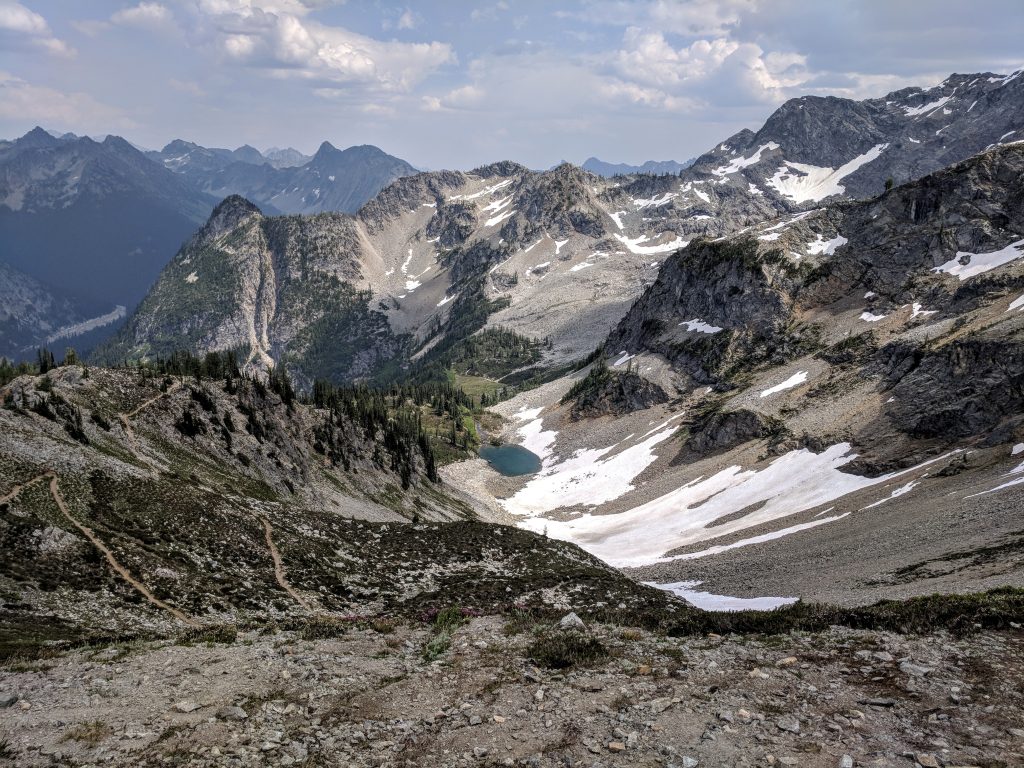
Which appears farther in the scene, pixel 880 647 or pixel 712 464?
pixel 712 464

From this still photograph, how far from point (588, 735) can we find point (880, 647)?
10080mm

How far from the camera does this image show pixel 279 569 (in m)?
35.7

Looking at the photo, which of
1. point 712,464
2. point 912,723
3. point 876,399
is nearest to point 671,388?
point 712,464

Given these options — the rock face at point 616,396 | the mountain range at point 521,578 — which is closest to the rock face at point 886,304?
the mountain range at point 521,578

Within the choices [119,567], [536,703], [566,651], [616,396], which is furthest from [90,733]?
[616,396]

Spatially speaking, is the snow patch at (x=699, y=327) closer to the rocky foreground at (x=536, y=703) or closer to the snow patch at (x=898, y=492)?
the snow patch at (x=898, y=492)

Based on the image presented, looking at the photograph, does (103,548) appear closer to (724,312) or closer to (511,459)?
(511,459)

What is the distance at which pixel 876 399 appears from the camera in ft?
320

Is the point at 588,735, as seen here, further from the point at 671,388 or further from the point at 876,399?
the point at 671,388

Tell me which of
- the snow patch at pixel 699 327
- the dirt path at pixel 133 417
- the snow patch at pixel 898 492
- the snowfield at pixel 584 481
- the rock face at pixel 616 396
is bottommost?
the snowfield at pixel 584 481

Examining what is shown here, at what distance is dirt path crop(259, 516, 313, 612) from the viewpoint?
33.1 meters

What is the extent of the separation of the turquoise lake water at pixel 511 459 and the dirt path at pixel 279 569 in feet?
366

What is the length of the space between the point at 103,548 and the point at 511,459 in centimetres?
13657

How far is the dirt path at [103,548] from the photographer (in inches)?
1088
